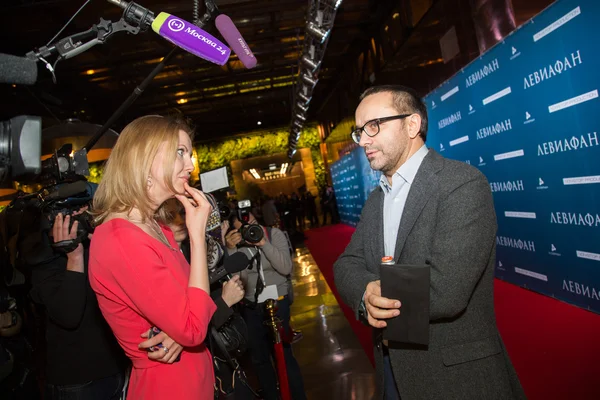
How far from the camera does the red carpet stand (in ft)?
7.25

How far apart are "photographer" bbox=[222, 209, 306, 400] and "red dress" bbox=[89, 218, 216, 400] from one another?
1.26m

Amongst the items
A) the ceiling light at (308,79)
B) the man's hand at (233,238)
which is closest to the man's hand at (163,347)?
the man's hand at (233,238)

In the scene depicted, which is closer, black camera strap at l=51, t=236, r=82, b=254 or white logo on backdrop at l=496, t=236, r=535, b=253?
black camera strap at l=51, t=236, r=82, b=254

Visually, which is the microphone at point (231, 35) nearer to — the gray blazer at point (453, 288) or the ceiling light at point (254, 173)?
the gray blazer at point (453, 288)

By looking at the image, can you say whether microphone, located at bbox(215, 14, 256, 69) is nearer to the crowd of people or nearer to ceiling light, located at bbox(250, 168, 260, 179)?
the crowd of people

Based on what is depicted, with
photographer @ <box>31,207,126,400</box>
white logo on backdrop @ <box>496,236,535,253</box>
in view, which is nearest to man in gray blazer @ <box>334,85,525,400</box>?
photographer @ <box>31,207,126,400</box>

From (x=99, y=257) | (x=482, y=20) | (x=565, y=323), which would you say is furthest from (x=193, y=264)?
(x=482, y=20)

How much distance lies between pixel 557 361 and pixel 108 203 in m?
2.93

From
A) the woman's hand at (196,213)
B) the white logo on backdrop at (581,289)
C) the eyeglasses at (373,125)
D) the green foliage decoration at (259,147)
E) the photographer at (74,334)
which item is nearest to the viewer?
the woman's hand at (196,213)

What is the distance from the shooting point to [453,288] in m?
1.11

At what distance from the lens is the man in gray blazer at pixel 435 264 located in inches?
44.9

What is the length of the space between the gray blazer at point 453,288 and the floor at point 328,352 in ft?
5.61

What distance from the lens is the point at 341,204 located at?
13.9 meters

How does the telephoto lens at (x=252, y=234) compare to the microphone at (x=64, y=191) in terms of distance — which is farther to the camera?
the telephoto lens at (x=252, y=234)
